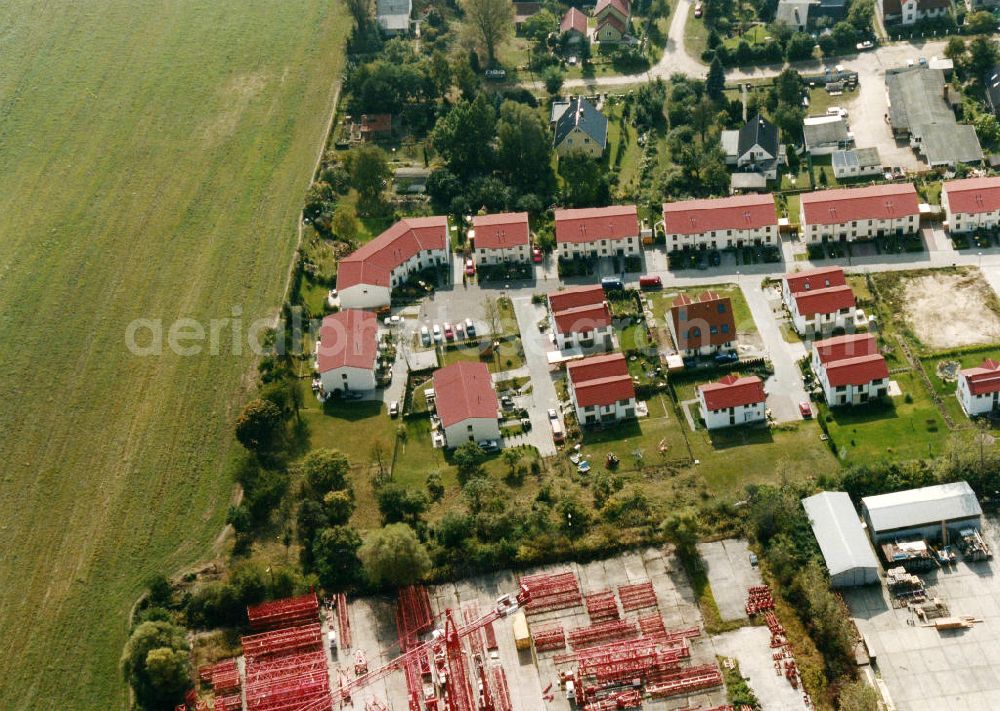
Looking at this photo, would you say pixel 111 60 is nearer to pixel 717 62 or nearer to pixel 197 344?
pixel 197 344

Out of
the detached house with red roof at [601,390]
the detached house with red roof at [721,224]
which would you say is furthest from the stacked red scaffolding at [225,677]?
the detached house with red roof at [721,224]

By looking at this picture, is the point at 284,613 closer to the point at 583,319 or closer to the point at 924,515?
the point at 583,319

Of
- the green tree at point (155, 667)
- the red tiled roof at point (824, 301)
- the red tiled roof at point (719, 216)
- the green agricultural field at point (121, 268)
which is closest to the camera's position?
the green tree at point (155, 667)

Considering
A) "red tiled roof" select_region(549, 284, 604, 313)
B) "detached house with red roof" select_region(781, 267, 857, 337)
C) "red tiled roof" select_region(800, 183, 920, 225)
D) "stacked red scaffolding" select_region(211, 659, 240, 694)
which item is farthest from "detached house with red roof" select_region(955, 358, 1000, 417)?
"stacked red scaffolding" select_region(211, 659, 240, 694)

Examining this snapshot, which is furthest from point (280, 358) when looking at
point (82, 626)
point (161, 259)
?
point (82, 626)

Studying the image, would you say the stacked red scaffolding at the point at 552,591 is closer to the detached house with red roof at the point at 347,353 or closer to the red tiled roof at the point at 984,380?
Result: the detached house with red roof at the point at 347,353

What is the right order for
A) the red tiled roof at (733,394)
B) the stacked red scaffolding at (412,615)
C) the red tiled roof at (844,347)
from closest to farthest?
the stacked red scaffolding at (412,615) → the red tiled roof at (733,394) → the red tiled roof at (844,347)

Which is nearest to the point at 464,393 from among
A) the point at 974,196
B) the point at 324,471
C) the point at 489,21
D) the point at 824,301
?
the point at 324,471
